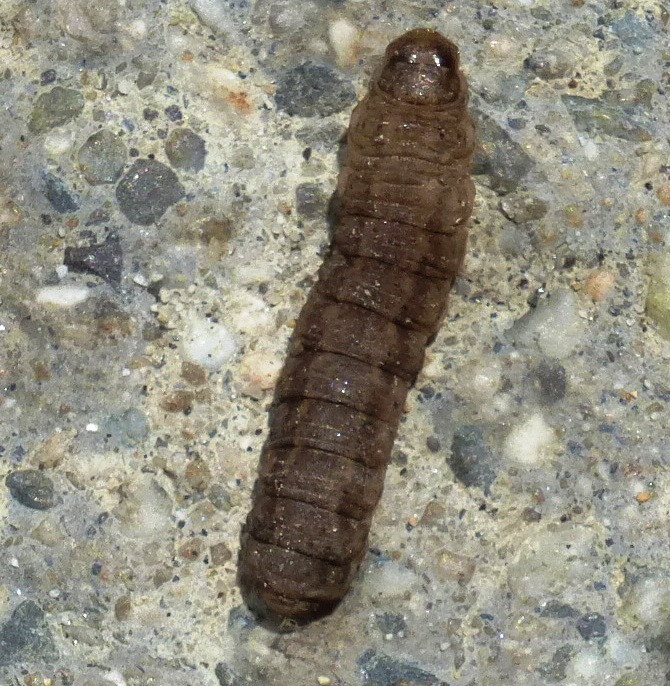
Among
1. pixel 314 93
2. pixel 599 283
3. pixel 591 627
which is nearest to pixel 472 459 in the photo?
pixel 591 627

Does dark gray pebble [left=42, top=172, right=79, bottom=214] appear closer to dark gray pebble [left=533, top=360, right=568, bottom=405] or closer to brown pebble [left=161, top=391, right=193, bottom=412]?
brown pebble [left=161, top=391, right=193, bottom=412]

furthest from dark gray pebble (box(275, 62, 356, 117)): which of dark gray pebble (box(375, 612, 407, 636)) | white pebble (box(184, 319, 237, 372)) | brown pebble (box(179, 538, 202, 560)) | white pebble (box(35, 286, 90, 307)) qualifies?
dark gray pebble (box(375, 612, 407, 636))

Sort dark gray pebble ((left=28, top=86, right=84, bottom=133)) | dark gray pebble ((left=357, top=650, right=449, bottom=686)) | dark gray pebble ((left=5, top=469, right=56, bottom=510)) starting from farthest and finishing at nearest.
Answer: dark gray pebble ((left=28, top=86, right=84, bottom=133))
dark gray pebble ((left=5, top=469, right=56, bottom=510))
dark gray pebble ((left=357, top=650, right=449, bottom=686))

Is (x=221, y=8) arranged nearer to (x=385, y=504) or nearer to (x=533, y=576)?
(x=385, y=504)

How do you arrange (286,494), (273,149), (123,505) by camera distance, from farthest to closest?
(273,149), (123,505), (286,494)

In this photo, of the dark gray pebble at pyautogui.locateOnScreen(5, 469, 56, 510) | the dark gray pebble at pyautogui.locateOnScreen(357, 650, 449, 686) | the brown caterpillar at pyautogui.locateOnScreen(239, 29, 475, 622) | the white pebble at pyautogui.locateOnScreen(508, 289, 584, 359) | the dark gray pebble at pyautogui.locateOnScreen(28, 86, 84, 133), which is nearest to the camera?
the brown caterpillar at pyautogui.locateOnScreen(239, 29, 475, 622)

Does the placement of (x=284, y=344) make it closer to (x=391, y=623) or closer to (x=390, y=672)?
(x=391, y=623)

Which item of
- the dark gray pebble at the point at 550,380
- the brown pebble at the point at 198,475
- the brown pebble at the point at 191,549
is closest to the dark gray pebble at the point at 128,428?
the brown pebble at the point at 198,475

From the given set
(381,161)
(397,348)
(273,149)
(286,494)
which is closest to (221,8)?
(273,149)
